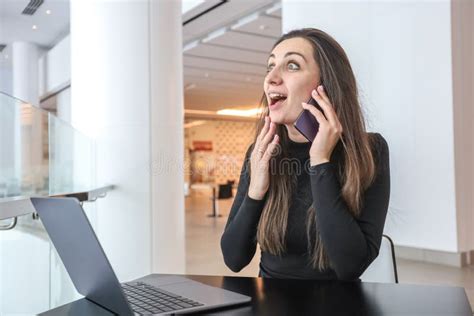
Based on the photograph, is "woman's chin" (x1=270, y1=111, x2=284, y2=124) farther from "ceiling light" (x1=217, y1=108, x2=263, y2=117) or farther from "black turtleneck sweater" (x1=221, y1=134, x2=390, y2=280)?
"ceiling light" (x1=217, y1=108, x2=263, y2=117)

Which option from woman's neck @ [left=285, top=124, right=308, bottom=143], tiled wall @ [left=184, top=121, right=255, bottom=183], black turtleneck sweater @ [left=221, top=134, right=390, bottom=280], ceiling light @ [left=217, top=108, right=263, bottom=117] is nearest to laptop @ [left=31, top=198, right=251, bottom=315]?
black turtleneck sweater @ [left=221, top=134, right=390, bottom=280]

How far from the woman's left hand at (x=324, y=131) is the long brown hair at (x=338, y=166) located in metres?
0.09


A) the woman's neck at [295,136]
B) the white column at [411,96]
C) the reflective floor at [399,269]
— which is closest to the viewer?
the woman's neck at [295,136]

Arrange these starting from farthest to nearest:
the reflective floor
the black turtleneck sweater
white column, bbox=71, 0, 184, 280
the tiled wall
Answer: the tiled wall
the reflective floor
white column, bbox=71, 0, 184, 280
the black turtleneck sweater

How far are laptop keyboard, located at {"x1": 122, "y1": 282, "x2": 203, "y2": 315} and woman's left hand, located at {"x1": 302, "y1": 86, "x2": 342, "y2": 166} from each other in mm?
542

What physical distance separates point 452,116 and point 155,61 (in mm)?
3447

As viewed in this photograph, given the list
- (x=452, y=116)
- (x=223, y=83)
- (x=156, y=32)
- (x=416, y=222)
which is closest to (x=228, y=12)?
(x=156, y=32)

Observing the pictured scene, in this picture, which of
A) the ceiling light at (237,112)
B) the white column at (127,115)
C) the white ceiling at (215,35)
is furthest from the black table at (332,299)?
the ceiling light at (237,112)

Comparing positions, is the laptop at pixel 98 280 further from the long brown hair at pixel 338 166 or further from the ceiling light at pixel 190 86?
the ceiling light at pixel 190 86

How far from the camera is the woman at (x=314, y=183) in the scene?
1.21 metres

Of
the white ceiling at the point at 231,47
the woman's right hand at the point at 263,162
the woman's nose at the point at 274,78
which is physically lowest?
the woman's right hand at the point at 263,162

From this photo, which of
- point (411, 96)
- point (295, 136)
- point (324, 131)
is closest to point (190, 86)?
point (411, 96)

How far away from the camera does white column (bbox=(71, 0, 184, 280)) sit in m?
4.25

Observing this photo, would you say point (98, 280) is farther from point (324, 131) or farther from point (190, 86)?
point (190, 86)
